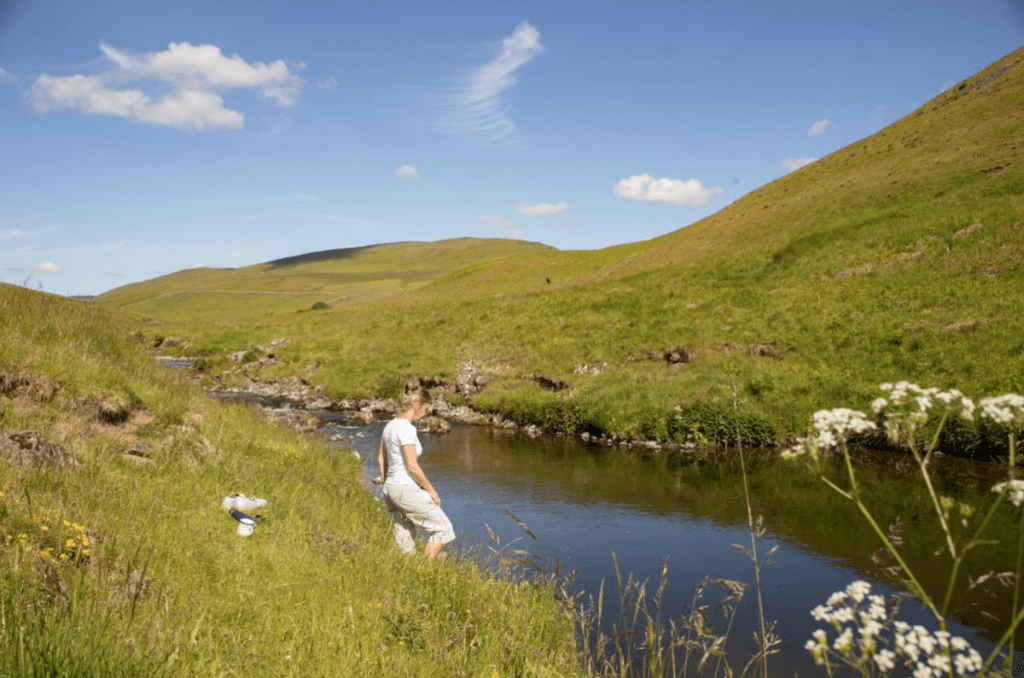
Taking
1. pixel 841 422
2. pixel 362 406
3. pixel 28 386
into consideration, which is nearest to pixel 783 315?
pixel 362 406

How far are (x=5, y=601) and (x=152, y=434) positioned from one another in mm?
7293

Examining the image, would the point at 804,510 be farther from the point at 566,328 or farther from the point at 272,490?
the point at 566,328

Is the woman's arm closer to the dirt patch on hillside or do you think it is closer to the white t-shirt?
the white t-shirt

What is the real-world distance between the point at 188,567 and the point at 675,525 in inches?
440

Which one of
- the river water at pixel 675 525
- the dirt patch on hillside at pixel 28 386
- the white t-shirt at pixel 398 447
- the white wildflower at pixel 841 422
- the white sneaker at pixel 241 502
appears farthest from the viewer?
the river water at pixel 675 525

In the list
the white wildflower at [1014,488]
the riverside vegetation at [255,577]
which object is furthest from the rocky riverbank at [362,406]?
the white wildflower at [1014,488]

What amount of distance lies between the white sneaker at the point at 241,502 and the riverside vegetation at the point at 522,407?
0.20m

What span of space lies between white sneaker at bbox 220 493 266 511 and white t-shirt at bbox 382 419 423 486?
1.97 m

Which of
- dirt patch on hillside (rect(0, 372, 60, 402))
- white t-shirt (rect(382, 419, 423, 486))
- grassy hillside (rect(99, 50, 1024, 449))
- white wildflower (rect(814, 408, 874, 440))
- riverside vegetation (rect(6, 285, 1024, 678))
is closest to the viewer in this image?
white wildflower (rect(814, 408, 874, 440))

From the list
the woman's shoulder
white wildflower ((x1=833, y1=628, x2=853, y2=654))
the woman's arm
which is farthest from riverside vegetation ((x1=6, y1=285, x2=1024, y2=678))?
the woman's shoulder

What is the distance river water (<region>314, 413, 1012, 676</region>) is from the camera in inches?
422

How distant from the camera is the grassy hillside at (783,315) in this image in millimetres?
23844

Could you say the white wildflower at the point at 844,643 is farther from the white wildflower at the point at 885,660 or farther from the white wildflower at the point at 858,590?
the white wildflower at the point at 858,590

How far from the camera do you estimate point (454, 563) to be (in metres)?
9.09
